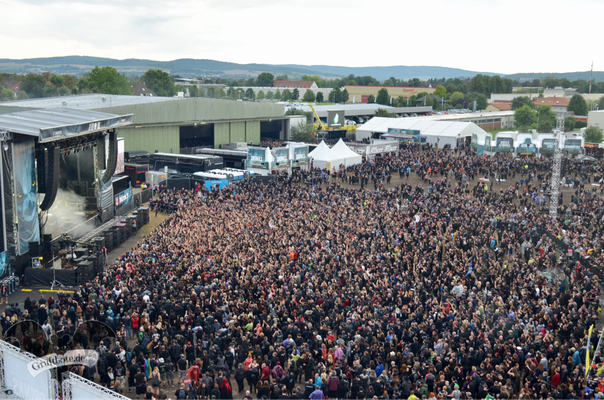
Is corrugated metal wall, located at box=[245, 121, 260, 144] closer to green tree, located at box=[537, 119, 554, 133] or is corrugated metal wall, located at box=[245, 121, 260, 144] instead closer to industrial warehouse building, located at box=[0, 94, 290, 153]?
industrial warehouse building, located at box=[0, 94, 290, 153]

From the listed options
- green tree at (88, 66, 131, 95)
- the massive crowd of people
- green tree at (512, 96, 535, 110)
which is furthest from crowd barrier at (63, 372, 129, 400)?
green tree at (512, 96, 535, 110)

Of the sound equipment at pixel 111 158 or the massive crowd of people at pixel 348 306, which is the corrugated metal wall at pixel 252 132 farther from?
the sound equipment at pixel 111 158

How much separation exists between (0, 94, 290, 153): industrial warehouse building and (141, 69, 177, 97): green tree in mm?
66523

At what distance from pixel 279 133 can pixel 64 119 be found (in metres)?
38.9

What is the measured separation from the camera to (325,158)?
128ft

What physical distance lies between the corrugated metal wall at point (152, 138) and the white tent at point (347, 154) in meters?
13.3

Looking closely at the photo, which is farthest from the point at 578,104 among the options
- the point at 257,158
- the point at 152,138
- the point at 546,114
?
the point at 152,138

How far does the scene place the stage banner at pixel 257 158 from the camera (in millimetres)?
36016

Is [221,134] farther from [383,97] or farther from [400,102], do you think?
[400,102]

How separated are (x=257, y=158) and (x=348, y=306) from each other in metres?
23.3

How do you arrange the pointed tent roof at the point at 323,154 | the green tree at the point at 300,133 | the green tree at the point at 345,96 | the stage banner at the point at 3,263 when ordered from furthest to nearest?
the green tree at the point at 345,96 < the green tree at the point at 300,133 < the pointed tent roof at the point at 323,154 < the stage banner at the point at 3,263

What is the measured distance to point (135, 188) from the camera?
33500 millimetres

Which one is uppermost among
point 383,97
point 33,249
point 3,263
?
point 383,97

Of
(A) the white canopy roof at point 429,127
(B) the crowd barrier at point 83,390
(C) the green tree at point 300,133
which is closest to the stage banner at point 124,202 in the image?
(B) the crowd barrier at point 83,390
